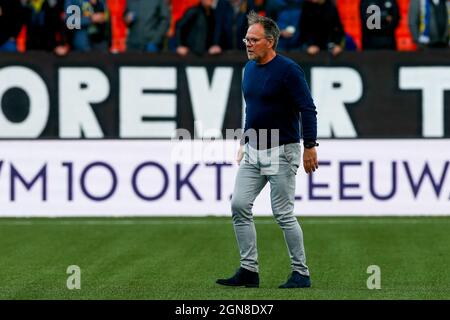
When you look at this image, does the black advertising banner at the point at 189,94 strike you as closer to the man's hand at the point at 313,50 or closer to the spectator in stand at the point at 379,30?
the man's hand at the point at 313,50

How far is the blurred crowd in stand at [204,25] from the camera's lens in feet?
65.6

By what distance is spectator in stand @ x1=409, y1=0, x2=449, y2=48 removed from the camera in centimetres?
2036

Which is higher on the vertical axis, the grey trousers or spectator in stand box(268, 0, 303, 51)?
spectator in stand box(268, 0, 303, 51)

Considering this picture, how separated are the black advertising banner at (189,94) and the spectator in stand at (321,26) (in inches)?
12.3

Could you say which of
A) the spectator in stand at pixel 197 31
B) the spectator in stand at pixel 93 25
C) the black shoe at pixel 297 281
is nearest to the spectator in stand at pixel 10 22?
the spectator in stand at pixel 93 25

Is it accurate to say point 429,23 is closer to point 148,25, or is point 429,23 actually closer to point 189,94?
point 189,94

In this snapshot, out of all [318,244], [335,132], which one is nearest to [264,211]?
[335,132]

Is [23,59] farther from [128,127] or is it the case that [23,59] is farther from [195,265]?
[195,265]

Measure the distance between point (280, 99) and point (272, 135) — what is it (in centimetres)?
30

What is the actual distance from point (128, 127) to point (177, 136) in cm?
76

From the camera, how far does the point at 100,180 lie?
63.2ft

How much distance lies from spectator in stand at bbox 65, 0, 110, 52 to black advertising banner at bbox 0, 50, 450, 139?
1.95ft

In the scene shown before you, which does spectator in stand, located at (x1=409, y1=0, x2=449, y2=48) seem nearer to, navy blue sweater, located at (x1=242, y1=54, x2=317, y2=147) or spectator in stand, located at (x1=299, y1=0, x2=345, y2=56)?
spectator in stand, located at (x1=299, y1=0, x2=345, y2=56)

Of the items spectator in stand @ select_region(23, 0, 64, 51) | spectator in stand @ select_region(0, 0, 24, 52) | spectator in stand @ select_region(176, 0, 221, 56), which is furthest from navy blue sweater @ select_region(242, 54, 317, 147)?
spectator in stand @ select_region(0, 0, 24, 52)
